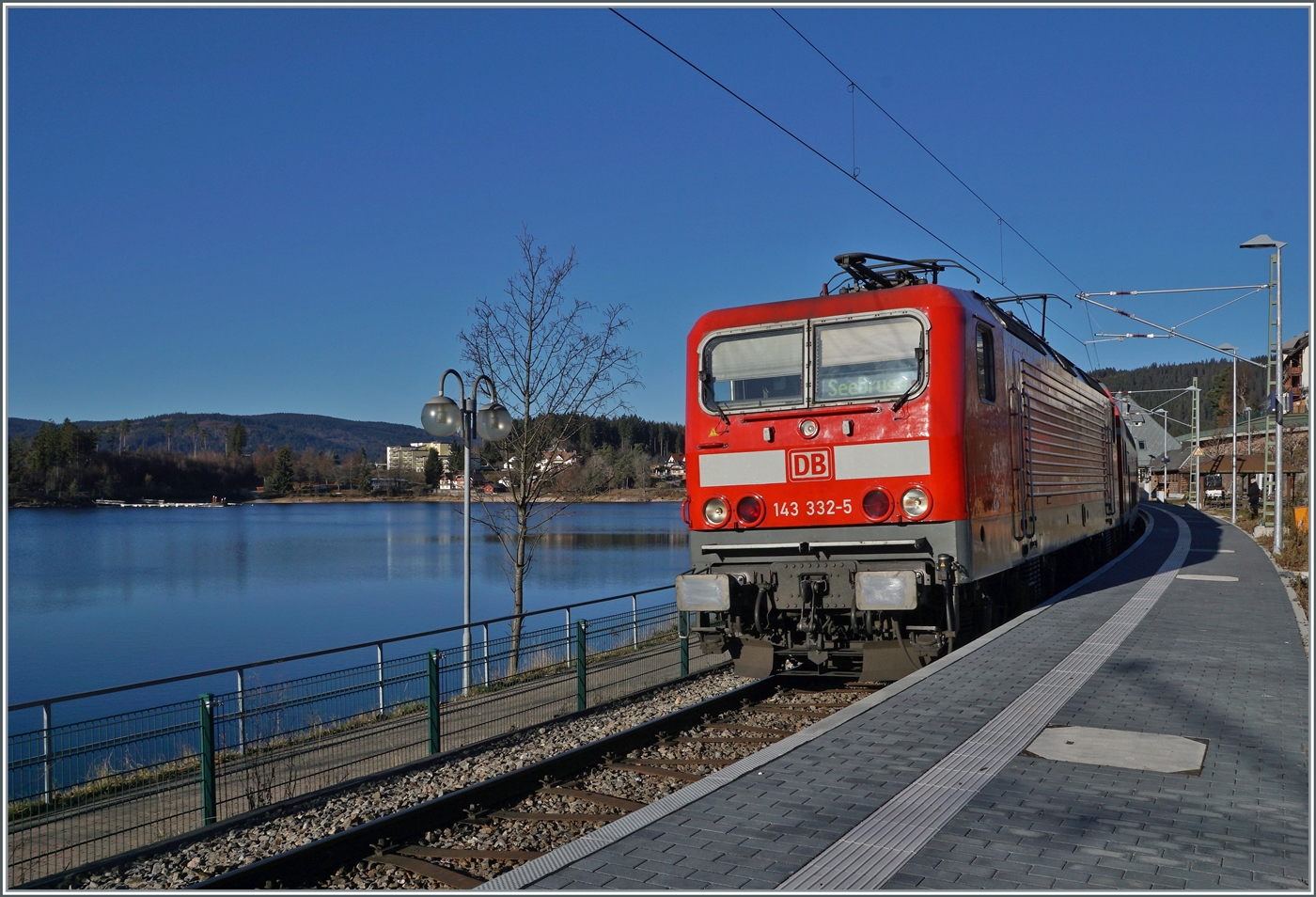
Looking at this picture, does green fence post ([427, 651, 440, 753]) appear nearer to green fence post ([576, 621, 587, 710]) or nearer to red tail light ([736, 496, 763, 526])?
green fence post ([576, 621, 587, 710])

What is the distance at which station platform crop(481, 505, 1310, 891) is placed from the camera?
4504 mm

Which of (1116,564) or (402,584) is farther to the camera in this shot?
(402,584)

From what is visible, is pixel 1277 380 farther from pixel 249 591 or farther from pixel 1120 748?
pixel 249 591

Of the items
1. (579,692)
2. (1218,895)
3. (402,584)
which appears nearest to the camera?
(1218,895)

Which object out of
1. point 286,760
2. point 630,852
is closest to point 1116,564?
point 286,760

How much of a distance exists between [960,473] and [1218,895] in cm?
536

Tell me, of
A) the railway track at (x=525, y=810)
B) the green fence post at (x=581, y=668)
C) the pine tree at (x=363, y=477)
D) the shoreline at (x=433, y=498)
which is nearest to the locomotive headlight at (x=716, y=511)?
the railway track at (x=525, y=810)

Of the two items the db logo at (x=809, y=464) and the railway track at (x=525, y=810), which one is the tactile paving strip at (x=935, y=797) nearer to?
the railway track at (x=525, y=810)

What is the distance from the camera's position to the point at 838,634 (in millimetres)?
10000

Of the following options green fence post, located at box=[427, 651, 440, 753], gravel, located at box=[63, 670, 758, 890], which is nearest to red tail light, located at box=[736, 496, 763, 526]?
gravel, located at box=[63, 670, 758, 890]

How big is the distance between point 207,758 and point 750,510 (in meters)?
5.22

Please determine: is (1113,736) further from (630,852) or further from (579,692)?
(579,692)

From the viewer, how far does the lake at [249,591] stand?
2261 centimetres

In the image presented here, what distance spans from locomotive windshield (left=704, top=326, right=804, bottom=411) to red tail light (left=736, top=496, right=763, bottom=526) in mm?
947
